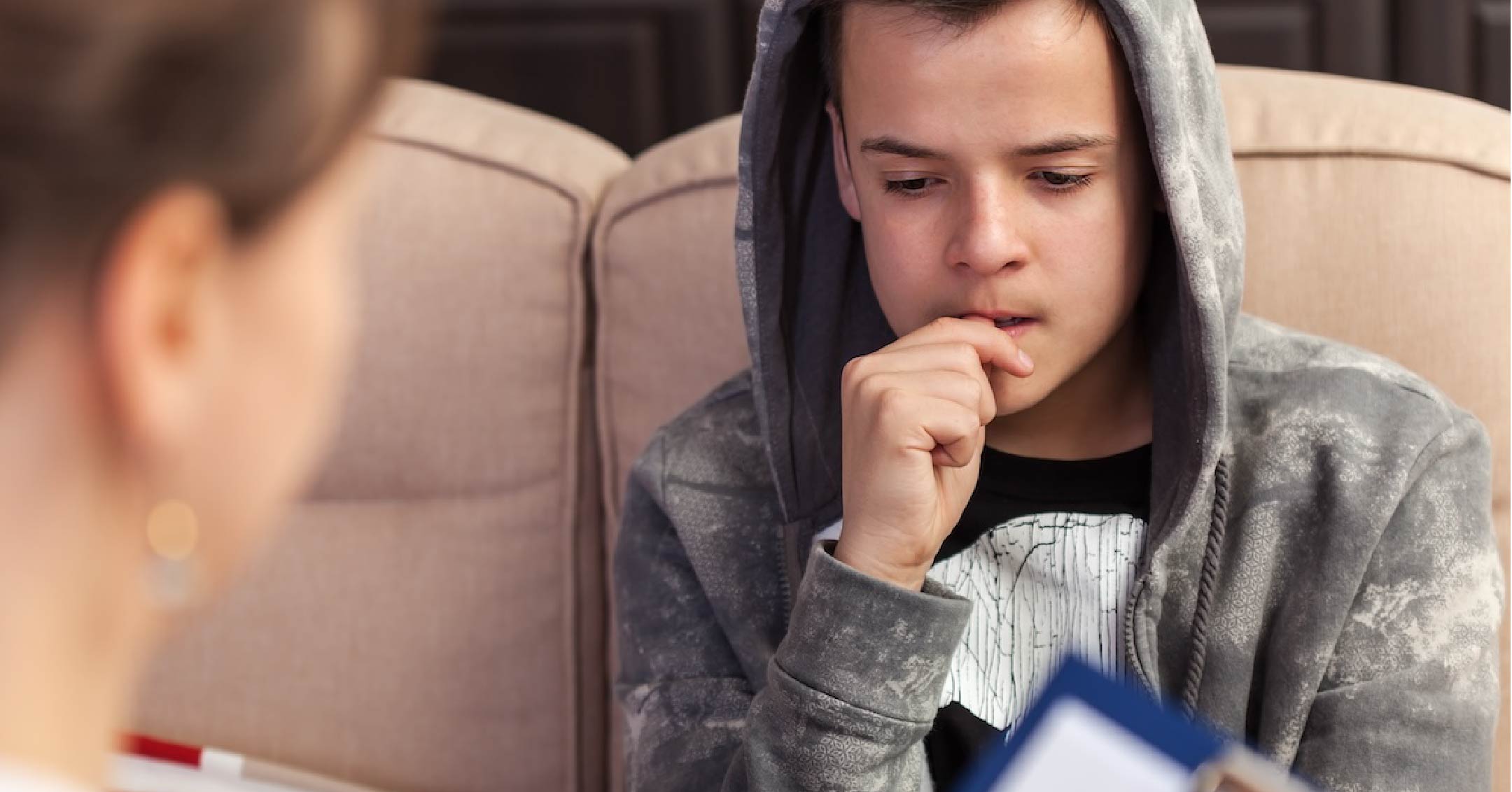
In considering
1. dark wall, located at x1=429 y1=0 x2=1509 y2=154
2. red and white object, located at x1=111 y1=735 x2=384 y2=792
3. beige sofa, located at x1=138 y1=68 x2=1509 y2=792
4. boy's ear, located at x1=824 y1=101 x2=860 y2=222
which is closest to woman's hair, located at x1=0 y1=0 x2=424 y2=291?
boy's ear, located at x1=824 y1=101 x2=860 y2=222

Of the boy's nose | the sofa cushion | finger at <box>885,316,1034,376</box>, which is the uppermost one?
the boy's nose

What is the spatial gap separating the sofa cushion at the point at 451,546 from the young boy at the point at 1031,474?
35 cm

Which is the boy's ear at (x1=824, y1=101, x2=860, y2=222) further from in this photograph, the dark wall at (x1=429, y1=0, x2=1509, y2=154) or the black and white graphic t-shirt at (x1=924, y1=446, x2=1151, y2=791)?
the dark wall at (x1=429, y1=0, x2=1509, y2=154)

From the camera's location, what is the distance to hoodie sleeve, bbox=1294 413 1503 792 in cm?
107

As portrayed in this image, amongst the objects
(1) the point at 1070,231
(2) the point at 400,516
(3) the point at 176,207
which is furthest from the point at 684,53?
(3) the point at 176,207

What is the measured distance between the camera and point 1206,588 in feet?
3.80

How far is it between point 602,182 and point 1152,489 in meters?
0.74

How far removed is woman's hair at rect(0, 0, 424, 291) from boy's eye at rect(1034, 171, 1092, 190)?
729 mm

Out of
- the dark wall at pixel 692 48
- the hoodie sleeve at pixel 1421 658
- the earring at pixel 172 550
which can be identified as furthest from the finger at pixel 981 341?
the dark wall at pixel 692 48

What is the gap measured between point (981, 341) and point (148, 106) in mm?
775

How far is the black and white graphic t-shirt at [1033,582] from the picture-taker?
1.19 meters

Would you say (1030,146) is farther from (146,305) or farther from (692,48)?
(692,48)

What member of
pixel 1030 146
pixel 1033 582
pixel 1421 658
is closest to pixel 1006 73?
pixel 1030 146

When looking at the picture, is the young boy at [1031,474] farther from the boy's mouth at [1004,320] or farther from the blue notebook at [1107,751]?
the blue notebook at [1107,751]
